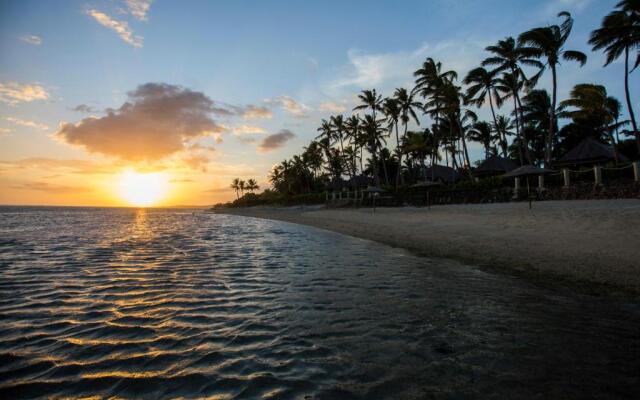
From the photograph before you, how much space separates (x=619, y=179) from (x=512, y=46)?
18412 millimetres

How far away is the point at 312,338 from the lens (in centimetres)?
454

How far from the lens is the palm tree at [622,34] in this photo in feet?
71.2

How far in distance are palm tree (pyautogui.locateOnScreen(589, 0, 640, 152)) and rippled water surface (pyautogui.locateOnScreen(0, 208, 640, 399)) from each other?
24.0m

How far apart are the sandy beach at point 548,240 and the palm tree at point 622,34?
549 inches

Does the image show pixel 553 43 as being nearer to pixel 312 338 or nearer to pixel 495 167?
pixel 495 167

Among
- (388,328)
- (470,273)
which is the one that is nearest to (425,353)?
(388,328)

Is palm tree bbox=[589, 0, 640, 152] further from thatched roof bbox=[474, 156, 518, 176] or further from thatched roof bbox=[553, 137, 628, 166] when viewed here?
thatched roof bbox=[474, 156, 518, 176]

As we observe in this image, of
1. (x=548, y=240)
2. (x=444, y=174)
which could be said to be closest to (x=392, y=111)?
(x=444, y=174)

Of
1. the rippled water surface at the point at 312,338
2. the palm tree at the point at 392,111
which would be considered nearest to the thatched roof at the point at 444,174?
the palm tree at the point at 392,111

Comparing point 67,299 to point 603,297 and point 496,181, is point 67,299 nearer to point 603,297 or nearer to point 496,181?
point 603,297

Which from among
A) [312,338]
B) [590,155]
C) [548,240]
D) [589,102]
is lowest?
[312,338]

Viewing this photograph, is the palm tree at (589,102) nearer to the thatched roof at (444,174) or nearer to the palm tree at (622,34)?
the palm tree at (622,34)

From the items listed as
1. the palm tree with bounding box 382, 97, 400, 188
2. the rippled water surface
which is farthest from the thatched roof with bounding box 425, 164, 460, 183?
the rippled water surface

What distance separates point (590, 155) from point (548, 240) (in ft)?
75.5
